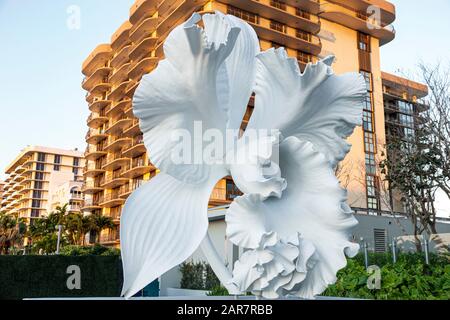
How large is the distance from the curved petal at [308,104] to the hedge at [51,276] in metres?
10.6

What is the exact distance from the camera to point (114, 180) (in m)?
39.7

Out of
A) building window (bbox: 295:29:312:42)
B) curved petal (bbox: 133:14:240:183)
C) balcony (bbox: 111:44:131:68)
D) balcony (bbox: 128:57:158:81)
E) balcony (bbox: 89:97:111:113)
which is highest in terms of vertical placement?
balcony (bbox: 111:44:131:68)

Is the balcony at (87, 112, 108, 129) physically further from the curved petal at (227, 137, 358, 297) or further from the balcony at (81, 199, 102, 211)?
the curved petal at (227, 137, 358, 297)

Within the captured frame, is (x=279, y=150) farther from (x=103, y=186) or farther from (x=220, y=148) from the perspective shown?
(x=103, y=186)

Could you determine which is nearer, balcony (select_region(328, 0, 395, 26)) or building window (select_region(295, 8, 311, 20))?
building window (select_region(295, 8, 311, 20))

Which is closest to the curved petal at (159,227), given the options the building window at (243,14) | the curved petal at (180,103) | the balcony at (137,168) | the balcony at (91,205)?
the curved petal at (180,103)

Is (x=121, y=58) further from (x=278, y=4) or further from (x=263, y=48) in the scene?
(x=278, y=4)

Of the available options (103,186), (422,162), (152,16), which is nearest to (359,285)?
(422,162)

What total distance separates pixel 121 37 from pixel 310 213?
128ft

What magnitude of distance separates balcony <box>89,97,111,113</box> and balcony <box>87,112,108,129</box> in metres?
0.54

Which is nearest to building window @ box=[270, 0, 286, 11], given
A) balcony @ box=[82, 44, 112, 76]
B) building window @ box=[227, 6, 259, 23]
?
building window @ box=[227, 6, 259, 23]

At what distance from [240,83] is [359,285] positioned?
4435 mm

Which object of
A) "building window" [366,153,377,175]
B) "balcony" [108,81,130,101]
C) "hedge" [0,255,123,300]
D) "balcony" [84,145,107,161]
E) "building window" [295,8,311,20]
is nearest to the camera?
"hedge" [0,255,123,300]

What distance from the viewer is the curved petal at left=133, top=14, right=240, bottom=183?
473 cm
